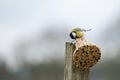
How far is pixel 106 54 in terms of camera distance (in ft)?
80.1

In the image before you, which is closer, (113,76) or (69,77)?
(69,77)

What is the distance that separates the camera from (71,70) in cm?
475

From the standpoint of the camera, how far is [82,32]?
Result: 4.86 meters

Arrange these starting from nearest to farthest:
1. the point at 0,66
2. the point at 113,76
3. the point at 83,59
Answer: the point at 83,59
the point at 113,76
the point at 0,66

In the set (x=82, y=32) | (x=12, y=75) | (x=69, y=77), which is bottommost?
(x=12, y=75)

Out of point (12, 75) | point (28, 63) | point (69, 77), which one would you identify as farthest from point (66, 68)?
point (28, 63)

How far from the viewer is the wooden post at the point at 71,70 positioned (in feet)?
15.6

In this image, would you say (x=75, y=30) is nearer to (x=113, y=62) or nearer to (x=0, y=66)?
(x=113, y=62)

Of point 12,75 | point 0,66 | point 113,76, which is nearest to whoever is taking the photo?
point 113,76

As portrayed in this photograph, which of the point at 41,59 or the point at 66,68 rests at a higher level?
the point at 66,68

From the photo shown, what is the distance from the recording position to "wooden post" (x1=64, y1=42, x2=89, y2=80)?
4746mm

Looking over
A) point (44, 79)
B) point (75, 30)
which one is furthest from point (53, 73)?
point (75, 30)

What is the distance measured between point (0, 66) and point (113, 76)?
7.53m

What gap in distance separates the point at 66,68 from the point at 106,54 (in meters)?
19.7
